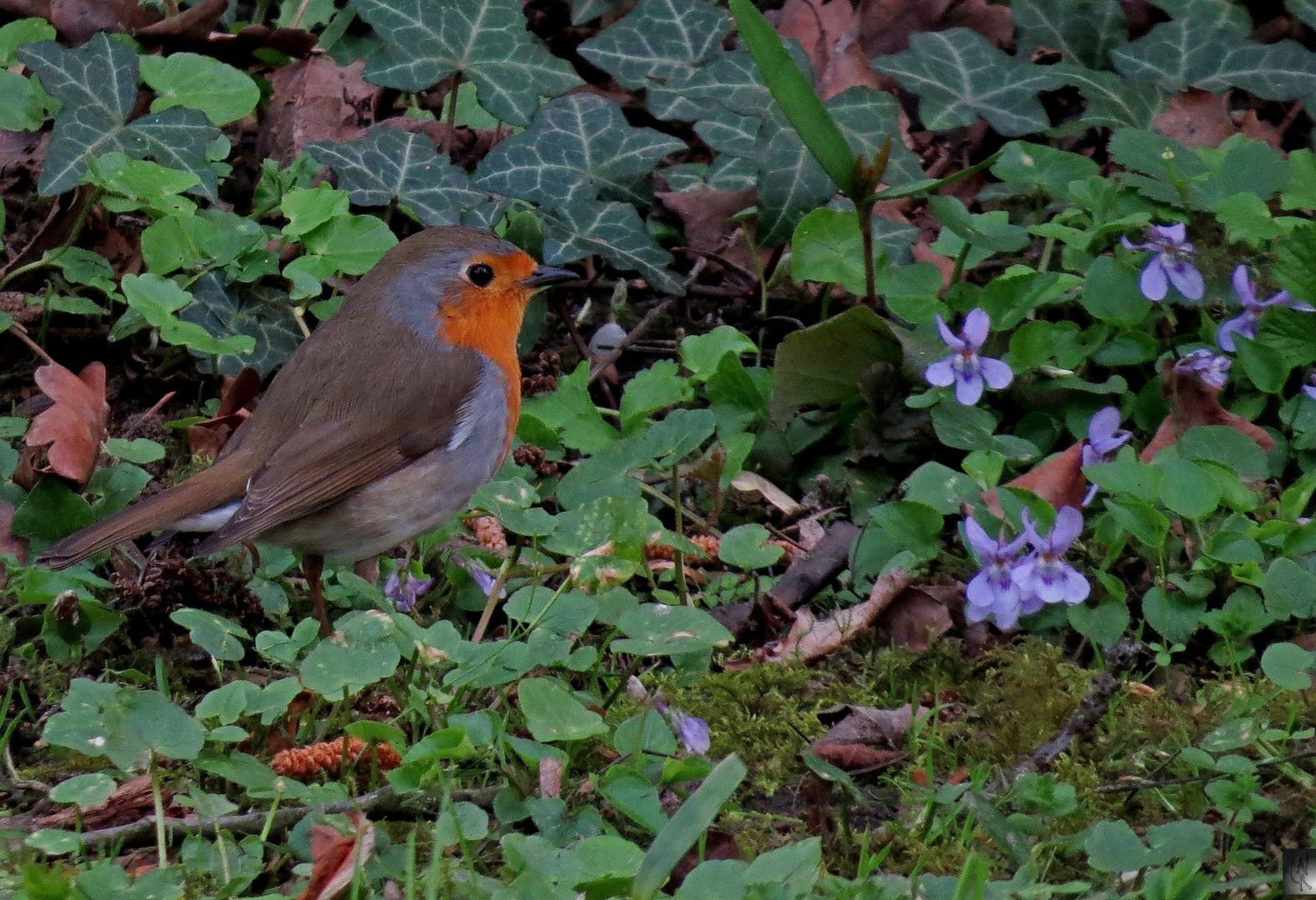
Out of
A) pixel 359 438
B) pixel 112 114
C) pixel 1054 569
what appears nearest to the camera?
pixel 1054 569

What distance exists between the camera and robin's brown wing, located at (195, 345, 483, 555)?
13.0ft

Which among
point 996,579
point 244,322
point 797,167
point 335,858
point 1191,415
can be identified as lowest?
point 244,322

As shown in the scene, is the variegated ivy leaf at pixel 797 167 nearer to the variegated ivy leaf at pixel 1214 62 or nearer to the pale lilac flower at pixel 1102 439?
the variegated ivy leaf at pixel 1214 62

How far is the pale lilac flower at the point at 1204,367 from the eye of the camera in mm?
4055

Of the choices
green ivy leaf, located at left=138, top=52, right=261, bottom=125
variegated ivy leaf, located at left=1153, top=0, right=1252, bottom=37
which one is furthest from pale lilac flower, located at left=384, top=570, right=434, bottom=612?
variegated ivy leaf, located at left=1153, top=0, right=1252, bottom=37

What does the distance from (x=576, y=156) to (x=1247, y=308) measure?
7.79 feet

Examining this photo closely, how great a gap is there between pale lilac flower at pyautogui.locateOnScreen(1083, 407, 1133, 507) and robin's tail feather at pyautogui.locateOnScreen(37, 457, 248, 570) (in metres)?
2.23

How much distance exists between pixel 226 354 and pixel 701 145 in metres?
2.16

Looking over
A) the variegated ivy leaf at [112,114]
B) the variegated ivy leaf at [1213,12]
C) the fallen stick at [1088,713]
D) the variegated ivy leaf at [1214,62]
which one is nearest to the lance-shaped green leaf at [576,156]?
the variegated ivy leaf at [112,114]

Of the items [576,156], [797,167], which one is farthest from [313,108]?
[797,167]

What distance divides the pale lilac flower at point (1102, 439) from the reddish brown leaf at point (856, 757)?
949mm

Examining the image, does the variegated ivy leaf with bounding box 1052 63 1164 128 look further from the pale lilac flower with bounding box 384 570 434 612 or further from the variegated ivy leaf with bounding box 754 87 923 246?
the pale lilac flower with bounding box 384 570 434 612

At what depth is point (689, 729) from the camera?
3.14 metres

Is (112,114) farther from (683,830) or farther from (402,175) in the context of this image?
(683,830)
